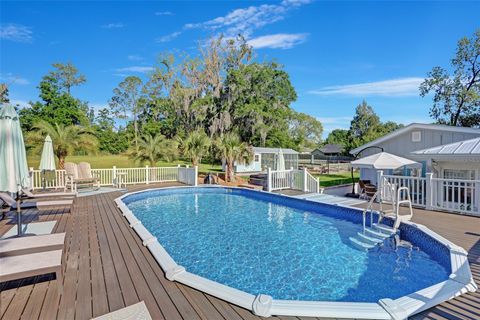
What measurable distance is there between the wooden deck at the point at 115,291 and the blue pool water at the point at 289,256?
0.95 meters

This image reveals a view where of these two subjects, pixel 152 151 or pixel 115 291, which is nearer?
pixel 115 291

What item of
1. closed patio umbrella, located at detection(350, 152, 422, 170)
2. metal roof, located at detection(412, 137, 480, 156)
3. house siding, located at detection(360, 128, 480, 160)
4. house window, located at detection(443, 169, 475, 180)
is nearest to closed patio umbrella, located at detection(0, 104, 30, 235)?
closed patio umbrella, located at detection(350, 152, 422, 170)

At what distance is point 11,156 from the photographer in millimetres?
3980

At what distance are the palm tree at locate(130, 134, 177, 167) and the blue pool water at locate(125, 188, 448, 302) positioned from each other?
21.6 feet

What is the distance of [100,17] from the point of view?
52.3 ft

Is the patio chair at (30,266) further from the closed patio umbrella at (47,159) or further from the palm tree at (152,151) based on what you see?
the palm tree at (152,151)

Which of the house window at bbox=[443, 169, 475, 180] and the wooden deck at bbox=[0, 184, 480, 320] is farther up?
the house window at bbox=[443, 169, 475, 180]

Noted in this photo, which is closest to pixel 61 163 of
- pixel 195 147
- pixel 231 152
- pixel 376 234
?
pixel 195 147

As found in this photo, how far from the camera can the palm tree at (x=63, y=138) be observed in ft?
43.9

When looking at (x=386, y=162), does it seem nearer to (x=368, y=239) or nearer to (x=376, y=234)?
(x=376, y=234)

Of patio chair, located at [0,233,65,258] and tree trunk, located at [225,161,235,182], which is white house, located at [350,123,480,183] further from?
patio chair, located at [0,233,65,258]

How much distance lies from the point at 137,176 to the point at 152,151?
69.3 inches

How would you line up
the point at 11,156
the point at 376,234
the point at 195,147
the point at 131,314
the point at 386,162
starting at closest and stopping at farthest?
the point at 131,314
the point at 11,156
the point at 376,234
the point at 386,162
the point at 195,147

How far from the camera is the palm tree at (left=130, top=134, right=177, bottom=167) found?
15.0 m
